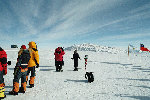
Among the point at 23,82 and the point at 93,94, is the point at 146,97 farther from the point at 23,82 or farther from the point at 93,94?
the point at 23,82

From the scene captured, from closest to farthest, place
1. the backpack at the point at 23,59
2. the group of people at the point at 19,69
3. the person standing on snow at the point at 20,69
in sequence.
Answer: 1. the group of people at the point at 19,69
2. the person standing on snow at the point at 20,69
3. the backpack at the point at 23,59

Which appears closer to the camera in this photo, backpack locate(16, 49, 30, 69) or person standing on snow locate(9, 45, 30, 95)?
person standing on snow locate(9, 45, 30, 95)

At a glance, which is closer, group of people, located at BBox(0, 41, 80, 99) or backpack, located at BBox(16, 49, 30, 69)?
group of people, located at BBox(0, 41, 80, 99)

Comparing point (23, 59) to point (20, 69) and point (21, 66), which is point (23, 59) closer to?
point (21, 66)

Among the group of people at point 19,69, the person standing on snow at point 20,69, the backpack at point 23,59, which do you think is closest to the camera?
the group of people at point 19,69

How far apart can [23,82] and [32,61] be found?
986mm

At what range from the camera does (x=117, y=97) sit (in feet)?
13.6

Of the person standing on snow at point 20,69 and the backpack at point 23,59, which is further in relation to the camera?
the backpack at point 23,59

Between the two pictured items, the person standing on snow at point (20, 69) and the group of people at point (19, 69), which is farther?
the person standing on snow at point (20, 69)

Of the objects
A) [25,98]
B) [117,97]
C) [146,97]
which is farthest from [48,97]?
Result: [146,97]

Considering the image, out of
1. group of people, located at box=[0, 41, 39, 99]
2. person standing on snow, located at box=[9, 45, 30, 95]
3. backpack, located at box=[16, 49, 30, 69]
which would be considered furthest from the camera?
backpack, located at box=[16, 49, 30, 69]

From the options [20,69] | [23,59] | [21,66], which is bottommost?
[20,69]

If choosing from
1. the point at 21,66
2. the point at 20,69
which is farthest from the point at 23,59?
the point at 20,69

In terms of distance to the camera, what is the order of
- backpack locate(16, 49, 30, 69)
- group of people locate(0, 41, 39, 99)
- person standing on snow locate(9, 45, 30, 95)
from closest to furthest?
1. group of people locate(0, 41, 39, 99)
2. person standing on snow locate(9, 45, 30, 95)
3. backpack locate(16, 49, 30, 69)
